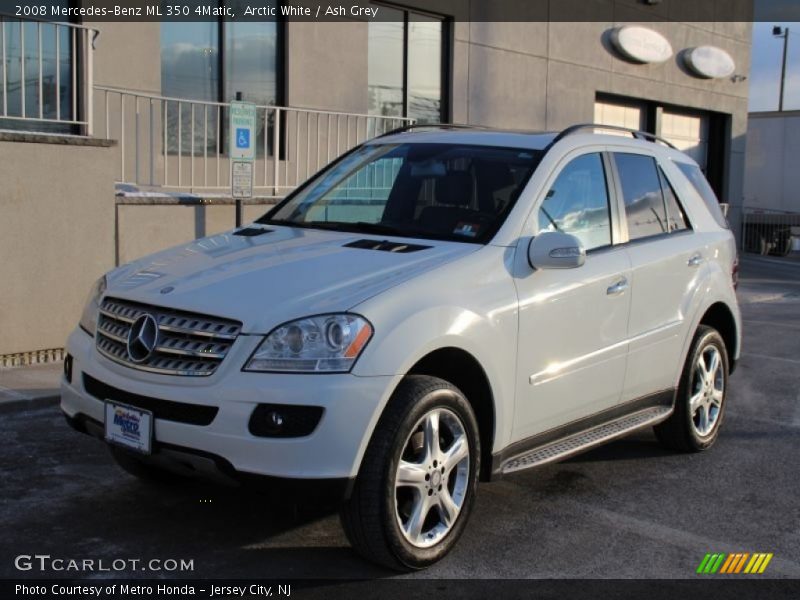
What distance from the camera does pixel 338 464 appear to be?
379 centimetres

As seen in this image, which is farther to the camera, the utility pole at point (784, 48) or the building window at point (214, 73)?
the utility pole at point (784, 48)

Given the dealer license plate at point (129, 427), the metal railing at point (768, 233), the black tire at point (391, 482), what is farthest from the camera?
the metal railing at point (768, 233)

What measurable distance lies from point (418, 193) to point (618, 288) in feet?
3.81

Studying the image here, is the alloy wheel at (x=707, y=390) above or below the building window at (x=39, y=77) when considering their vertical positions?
below

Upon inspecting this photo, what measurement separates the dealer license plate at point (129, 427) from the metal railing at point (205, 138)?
19.1ft

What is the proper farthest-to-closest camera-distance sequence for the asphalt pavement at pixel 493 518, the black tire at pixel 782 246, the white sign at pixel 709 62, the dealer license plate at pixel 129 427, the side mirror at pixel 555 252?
the black tire at pixel 782 246, the white sign at pixel 709 62, the side mirror at pixel 555 252, the asphalt pavement at pixel 493 518, the dealer license plate at pixel 129 427

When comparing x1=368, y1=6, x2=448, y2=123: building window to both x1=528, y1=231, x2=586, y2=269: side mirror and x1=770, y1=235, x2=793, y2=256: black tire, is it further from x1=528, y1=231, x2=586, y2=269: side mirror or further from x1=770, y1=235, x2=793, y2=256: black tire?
x1=770, y1=235, x2=793, y2=256: black tire

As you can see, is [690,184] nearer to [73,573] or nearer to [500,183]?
[500,183]

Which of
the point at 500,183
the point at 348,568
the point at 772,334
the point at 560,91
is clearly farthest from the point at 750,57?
the point at 348,568

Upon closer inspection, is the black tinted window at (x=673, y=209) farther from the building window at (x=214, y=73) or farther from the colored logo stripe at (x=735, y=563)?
the building window at (x=214, y=73)

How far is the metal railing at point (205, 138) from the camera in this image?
33.1 ft

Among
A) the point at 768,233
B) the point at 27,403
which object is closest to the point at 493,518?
the point at 27,403

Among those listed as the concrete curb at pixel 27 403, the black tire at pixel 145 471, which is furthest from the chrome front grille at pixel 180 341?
Result: the concrete curb at pixel 27 403

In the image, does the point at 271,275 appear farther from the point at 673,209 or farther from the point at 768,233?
the point at 768,233
